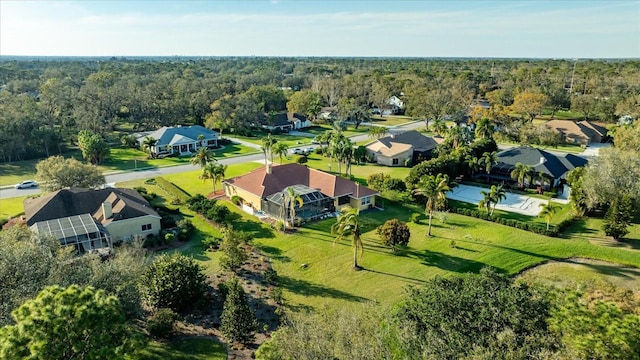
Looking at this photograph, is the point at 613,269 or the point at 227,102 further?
the point at 227,102

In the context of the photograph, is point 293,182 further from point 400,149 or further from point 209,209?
point 400,149

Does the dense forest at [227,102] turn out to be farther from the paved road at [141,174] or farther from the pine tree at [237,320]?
the pine tree at [237,320]

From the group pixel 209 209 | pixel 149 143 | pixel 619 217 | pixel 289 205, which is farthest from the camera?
pixel 149 143

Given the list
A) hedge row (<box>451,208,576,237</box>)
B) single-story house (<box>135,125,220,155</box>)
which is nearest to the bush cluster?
hedge row (<box>451,208,576,237</box>)

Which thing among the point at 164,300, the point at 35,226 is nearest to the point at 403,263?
the point at 164,300

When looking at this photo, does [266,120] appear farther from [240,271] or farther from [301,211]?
[240,271]

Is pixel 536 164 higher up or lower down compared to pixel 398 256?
higher up

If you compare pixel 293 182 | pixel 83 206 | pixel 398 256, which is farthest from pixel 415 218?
pixel 83 206
